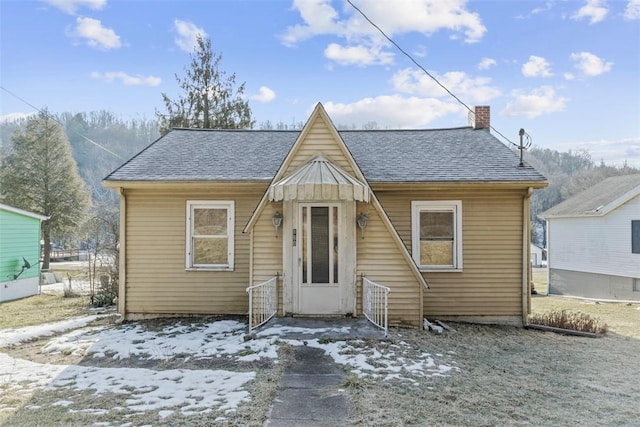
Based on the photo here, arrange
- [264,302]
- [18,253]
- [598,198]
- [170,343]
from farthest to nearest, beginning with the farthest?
[598,198]
[18,253]
[264,302]
[170,343]

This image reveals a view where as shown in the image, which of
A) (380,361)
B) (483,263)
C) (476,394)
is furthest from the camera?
(483,263)

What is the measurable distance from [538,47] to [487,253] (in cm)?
917

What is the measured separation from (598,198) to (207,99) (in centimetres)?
2645

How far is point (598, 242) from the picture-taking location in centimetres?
2114

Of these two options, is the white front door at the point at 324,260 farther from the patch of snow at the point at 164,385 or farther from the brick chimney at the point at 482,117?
the brick chimney at the point at 482,117

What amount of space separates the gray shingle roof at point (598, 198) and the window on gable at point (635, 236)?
1339mm

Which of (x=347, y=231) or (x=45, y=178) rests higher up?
(x=45, y=178)

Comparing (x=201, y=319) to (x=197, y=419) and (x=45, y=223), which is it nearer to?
(x=197, y=419)

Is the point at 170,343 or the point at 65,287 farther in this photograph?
the point at 65,287

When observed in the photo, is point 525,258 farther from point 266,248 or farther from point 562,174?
point 562,174

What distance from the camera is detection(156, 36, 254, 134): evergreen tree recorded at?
2827 cm

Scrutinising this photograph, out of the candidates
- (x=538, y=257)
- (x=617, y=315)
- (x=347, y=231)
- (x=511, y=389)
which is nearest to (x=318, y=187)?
(x=347, y=231)

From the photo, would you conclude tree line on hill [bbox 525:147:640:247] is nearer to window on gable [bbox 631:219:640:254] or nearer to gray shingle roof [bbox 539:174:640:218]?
gray shingle roof [bbox 539:174:640:218]

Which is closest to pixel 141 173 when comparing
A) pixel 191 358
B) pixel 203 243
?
pixel 203 243
